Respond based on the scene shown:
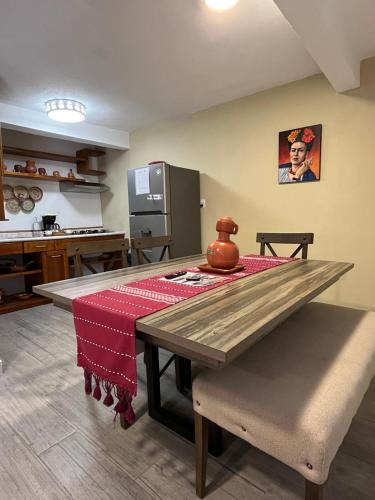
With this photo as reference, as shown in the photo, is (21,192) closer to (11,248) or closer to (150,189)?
(11,248)

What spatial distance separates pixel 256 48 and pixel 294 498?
2.69 meters

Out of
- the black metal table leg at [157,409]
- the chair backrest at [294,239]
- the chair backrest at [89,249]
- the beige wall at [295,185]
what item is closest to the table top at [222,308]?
the chair backrest at [89,249]

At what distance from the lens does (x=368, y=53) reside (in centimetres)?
227

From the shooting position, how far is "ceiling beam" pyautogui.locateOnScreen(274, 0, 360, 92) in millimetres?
1403

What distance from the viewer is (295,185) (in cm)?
286

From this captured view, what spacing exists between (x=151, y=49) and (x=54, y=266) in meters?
2.62

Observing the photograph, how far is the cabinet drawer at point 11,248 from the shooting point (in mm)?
3072

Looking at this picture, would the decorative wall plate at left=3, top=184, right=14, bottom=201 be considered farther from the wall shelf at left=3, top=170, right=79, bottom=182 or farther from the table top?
the table top

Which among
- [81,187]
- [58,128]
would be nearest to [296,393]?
[58,128]

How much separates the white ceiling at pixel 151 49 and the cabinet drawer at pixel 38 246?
4.97 feet

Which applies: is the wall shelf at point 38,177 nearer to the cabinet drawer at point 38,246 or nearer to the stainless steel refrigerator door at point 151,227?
the cabinet drawer at point 38,246

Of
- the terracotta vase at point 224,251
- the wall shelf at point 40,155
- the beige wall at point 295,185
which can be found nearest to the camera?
the terracotta vase at point 224,251

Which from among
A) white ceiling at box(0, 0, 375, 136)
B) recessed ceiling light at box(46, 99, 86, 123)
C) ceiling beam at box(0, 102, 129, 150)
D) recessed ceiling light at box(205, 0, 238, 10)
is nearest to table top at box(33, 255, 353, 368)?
white ceiling at box(0, 0, 375, 136)

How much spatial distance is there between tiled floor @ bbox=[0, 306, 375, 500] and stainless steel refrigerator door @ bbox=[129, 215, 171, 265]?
1809mm
